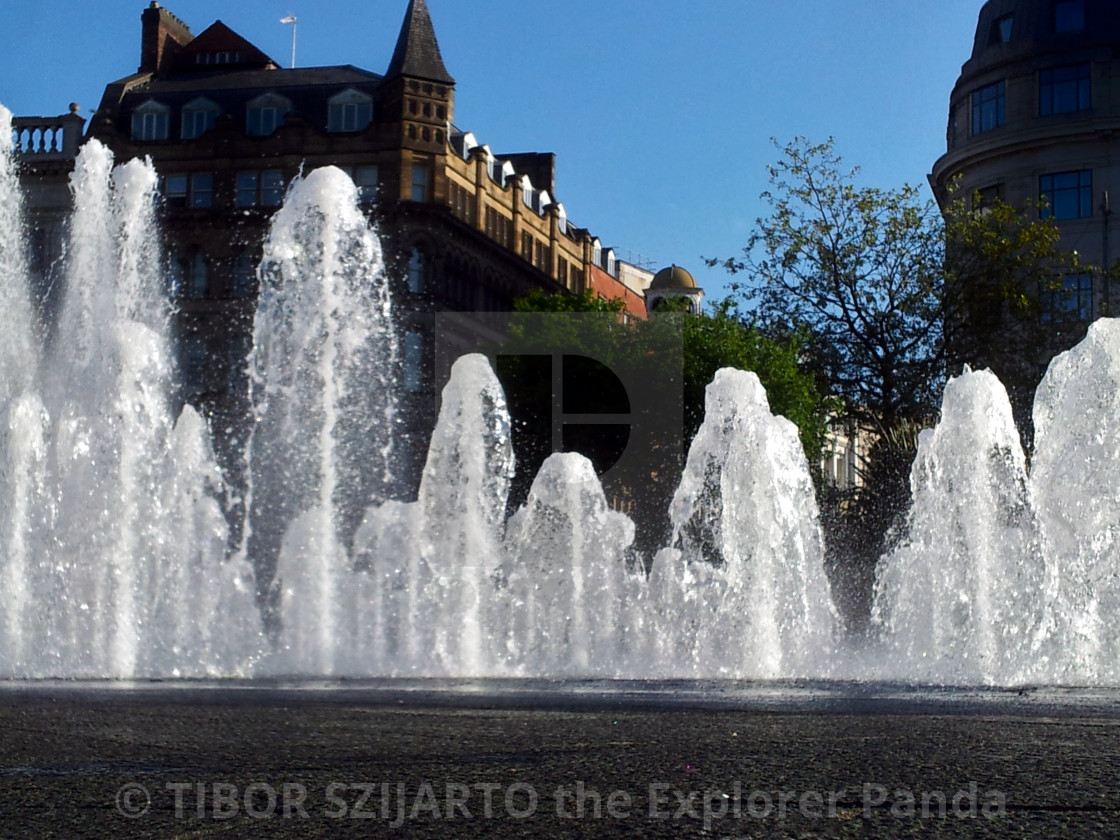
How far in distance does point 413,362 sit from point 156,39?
58.0 feet

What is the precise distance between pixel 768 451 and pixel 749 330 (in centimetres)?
2231

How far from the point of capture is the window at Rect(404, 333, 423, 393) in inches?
1972

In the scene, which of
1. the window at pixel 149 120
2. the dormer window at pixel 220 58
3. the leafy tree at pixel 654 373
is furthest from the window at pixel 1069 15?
the window at pixel 149 120

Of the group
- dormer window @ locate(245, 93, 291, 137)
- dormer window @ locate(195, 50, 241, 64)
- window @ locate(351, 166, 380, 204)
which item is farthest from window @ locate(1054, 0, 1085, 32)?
dormer window @ locate(195, 50, 241, 64)

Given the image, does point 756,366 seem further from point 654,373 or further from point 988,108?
point 988,108

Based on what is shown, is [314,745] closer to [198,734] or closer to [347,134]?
[198,734]

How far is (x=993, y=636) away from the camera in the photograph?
12.5 metres

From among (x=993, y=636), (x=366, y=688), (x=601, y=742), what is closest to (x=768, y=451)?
(x=993, y=636)

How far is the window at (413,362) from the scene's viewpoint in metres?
50.1

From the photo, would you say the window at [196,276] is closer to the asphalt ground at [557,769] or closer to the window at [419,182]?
the window at [419,182]

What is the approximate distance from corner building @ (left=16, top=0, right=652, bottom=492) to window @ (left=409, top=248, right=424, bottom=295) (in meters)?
0.05

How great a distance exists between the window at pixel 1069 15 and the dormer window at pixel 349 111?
23.8m

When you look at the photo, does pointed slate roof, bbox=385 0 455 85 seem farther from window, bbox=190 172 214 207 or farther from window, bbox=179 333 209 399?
window, bbox=179 333 209 399

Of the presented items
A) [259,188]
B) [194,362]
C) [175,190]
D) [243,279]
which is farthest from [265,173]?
[194,362]
